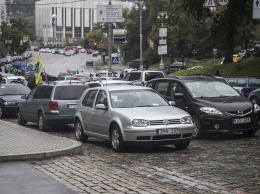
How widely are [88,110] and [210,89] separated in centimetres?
362

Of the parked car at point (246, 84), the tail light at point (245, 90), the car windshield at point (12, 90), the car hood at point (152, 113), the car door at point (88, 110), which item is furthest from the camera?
the parked car at point (246, 84)

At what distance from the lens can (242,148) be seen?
14.2 metres

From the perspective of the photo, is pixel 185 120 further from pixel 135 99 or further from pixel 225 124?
pixel 225 124

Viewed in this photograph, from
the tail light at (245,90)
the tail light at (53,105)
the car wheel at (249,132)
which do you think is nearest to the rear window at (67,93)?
the tail light at (53,105)

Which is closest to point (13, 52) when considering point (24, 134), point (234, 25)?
point (234, 25)

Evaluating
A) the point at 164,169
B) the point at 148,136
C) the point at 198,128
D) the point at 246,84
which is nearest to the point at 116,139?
the point at 148,136

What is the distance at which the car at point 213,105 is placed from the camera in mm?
15719

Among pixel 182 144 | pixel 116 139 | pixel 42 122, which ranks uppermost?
pixel 116 139

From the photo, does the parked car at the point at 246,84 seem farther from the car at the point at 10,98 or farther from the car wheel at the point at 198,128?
the car wheel at the point at 198,128

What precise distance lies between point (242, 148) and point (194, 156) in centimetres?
171

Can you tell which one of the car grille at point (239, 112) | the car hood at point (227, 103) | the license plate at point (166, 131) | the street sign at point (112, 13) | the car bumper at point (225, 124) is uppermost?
the street sign at point (112, 13)

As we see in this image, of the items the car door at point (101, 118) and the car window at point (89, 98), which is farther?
the car window at point (89, 98)

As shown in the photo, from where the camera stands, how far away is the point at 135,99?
1474cm

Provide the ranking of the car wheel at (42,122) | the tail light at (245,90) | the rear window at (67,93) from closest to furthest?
1. the rear window at (67,93)
2. the car wheel at (42,122)
3. the tail light at (245,90)
